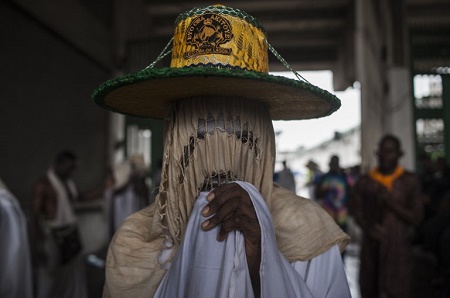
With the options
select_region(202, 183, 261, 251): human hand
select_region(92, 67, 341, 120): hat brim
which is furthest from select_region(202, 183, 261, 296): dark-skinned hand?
select_region(92, 67, 341, 120): hat brim

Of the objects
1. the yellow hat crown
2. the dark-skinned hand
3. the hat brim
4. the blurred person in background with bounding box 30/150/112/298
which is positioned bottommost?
the blurred person in background with bounding box 30/150/112/298

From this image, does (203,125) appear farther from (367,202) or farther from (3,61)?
(3,61)

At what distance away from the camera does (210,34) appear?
1516mm

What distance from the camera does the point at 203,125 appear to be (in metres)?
1.53

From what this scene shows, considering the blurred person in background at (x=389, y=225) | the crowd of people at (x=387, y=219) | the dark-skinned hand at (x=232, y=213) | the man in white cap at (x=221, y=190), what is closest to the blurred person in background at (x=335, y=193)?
the crowd of people at (x=387, y=219)

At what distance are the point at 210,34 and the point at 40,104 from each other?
5.64m

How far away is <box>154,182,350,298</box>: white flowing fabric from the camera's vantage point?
1.28 m

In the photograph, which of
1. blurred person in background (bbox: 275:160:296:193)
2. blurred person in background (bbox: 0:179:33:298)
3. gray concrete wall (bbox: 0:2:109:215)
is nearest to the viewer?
blurred person in background (bbox: 0:179:33:298)

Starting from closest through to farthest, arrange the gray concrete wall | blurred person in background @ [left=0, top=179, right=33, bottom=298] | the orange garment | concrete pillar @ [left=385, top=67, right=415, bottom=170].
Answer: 1. blurred person in background @ [left=0, top=179, right=33, bottom=298]
2. the orange garment
3. the gray concrete wall
4. concrete pillar @ [left=385, top=67, right=415, bottom=170]

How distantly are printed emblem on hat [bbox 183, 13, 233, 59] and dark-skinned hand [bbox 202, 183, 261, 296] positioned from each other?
1.58 ft

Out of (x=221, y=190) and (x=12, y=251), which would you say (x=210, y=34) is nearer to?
(x=221, y=190)

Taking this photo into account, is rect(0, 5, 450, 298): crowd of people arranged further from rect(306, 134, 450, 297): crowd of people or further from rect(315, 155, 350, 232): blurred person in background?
rect(315, 155, 350, 232): blurred person in background

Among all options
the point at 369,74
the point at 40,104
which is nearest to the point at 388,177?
the point at 369,74

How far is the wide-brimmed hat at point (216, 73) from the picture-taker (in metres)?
1.37
